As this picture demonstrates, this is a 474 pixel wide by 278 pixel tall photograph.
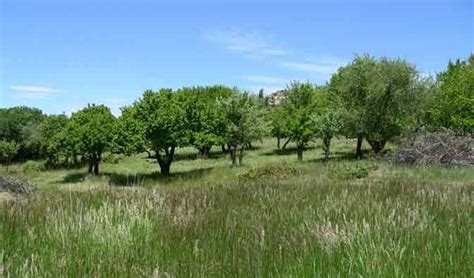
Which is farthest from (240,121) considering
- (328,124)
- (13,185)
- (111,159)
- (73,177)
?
(13,185)

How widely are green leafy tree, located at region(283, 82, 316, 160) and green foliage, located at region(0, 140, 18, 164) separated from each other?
38.9m

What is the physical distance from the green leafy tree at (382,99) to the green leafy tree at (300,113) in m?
6.71

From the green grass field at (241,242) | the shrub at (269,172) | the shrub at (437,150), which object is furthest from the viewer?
the shrub at (269,172)

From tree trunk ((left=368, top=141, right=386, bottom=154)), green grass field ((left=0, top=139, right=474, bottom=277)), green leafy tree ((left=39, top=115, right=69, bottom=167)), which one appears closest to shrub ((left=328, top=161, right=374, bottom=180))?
tree trunk ((left=368, top=141, right=386, bottom=154))

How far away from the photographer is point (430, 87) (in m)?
49.6

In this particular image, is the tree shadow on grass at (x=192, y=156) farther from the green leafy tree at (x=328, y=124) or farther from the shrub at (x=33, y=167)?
the green leafy tree at (x=328, y=124)

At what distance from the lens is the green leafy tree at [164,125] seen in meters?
49.3

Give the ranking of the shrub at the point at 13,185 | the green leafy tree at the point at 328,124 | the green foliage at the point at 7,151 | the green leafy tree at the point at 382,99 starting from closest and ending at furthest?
the shrub at the point at 13,185, the green leafy tree at the point at 382,99, the green leafy tree at the point at 328,124, the green foliage at the point at 7,151

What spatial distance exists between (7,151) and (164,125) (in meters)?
34.7

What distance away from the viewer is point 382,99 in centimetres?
4816

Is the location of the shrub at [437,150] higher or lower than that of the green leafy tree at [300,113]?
lower

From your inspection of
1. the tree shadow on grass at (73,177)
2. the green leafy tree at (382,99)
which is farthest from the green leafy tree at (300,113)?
the tree shadow on grass at (73,177)

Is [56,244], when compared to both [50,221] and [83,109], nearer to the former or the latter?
[50,221]

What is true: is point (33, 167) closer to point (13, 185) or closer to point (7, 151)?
point (7, 151)
